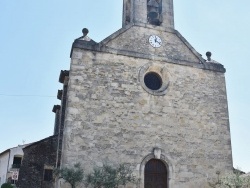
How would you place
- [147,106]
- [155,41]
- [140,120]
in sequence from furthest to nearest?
[155,41], [147,106], [140,120]

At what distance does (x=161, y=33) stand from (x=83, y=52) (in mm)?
3980

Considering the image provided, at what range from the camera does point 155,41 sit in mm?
14906

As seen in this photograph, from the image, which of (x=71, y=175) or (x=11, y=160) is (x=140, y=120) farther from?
(x=11, y=160)

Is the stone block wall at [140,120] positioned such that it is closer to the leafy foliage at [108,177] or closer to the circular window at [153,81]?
the circular window at [153,81]

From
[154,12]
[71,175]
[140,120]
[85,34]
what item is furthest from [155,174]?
[154,12]

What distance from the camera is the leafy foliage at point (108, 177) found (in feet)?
34.9

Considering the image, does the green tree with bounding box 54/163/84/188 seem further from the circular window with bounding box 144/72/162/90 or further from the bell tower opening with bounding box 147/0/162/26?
the bell tower opening with bounding box 147/0/162/26

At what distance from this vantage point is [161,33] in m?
15.2

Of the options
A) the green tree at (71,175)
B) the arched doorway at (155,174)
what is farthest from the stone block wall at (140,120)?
the green tree at (71,175)

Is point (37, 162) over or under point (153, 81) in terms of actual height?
under

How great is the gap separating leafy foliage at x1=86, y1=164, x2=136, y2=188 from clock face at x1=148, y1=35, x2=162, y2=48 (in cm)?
581

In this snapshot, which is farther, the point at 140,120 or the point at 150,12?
the point at 150,12

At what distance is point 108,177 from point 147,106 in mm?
3835

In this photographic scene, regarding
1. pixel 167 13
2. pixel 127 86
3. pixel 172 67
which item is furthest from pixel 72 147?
pixel 167 13
